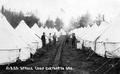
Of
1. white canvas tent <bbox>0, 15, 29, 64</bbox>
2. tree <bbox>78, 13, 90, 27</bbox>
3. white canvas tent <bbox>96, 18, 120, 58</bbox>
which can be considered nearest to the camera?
white canvas tent <bbox>0, 15, 29, 64</bbox>

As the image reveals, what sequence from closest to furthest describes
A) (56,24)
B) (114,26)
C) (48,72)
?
(48,72) < (114,26) < (56,24)

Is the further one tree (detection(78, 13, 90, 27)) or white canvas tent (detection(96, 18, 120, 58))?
tree (detection(78, 13, 90, 27))

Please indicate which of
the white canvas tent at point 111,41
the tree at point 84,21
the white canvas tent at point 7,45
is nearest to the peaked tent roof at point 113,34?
the white canvas tent at point 111,41

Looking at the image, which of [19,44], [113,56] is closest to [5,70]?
[19,44]

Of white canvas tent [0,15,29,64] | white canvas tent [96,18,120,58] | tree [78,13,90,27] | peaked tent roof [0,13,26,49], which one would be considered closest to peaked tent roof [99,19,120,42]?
white canvas tent [96,18,120,58]

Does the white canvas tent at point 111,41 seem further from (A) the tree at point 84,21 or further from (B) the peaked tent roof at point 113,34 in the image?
(A) the tree at point 84,21

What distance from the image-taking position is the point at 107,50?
13.1 m

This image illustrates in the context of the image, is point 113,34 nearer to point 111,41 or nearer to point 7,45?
point 111,41

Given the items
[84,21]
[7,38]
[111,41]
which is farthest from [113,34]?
[84,21]

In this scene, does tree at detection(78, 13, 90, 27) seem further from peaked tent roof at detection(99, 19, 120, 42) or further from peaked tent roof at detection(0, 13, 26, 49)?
peaked tent roof at detection(0, 13, 26, 49)

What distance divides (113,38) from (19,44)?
7.13 m

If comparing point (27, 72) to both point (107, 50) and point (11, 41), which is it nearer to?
point (11, 41)

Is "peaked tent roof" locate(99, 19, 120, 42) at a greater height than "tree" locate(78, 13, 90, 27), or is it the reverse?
"tree" locate(78, 13, 90, 27)

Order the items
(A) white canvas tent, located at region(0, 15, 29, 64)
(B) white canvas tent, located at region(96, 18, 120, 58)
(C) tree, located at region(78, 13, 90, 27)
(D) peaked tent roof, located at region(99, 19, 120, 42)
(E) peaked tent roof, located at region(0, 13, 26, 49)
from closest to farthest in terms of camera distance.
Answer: (A) white canvas tent, located at region(0, 15, 29, 64), (E) peaked tent roof, located at region(0, 13, 26, 49), (B) white canvas tent, located at region(96, 18, 120, 58), (D) peaked tent roof, located at region(99, 19, 120, 42), (C) tree, located at region(78, 13, 90, 27)
